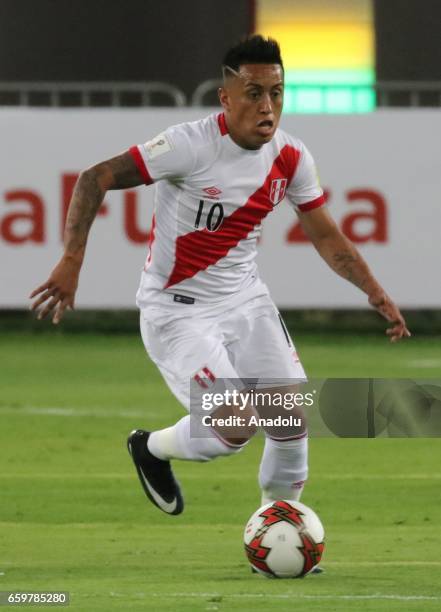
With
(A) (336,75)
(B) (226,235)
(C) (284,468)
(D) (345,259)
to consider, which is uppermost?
Result: (B) (226,235)

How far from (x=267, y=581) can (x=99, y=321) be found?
500 inches

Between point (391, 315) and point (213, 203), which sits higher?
point (213, 203)

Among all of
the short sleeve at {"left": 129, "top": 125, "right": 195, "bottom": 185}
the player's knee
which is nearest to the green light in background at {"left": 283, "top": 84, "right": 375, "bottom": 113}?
the short sleeve at {"left": 129, "top": 125, "right": 195, "bottom": 185}

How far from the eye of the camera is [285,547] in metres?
8.07

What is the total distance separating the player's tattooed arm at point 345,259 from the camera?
882 cm

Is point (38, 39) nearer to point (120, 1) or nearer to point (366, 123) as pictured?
point (120, 1)

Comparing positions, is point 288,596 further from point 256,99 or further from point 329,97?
point 329,97

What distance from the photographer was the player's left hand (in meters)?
8.71

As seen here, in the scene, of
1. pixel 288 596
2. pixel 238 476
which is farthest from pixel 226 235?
pixel 238 476

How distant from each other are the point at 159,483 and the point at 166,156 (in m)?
1.60

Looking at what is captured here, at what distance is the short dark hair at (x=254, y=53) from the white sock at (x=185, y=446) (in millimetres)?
1623

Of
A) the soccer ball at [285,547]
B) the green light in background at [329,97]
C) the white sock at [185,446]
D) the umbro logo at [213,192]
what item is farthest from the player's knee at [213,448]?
the green light in background at [329,97]

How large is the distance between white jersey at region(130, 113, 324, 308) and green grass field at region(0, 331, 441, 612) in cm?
126

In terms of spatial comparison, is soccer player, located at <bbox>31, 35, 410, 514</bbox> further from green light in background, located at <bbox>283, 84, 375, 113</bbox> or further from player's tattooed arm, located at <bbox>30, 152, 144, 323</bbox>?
green light in background, located at <bbox>283, 84, 375, 113</bbox>
